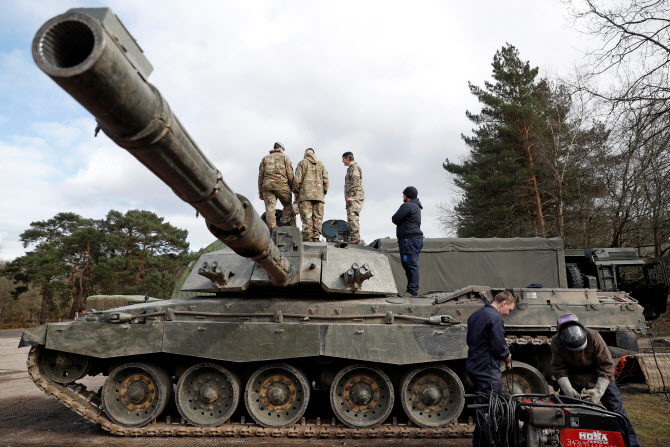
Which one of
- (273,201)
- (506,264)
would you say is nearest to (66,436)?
(273,201)

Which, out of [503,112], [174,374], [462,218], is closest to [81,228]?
[462,218]

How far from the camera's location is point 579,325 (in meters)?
4.81

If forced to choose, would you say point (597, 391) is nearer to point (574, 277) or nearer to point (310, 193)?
point (310, 193)

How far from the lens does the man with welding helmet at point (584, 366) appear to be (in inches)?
188

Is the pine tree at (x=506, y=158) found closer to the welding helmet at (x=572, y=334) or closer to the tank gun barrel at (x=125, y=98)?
the welding helmet at (x=572, y=334)

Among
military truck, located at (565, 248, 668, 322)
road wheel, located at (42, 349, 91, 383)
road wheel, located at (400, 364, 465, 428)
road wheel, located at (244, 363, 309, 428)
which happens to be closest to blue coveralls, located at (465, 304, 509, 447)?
road wheel, located at (400, 364, 465, 428)

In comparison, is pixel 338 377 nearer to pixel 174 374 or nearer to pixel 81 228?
pixel 174 374

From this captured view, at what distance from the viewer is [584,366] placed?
16.5 feet

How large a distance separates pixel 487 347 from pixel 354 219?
16.1 feet

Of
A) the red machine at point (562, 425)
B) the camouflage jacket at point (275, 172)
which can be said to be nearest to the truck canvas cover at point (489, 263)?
the camouflage jacket at point (275, 172)

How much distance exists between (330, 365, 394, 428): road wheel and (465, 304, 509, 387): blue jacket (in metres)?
2.06

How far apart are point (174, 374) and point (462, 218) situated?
962 inches

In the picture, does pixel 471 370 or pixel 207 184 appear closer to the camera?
pixel 207 184

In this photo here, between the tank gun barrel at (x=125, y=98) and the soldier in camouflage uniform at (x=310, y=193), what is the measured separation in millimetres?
5046
